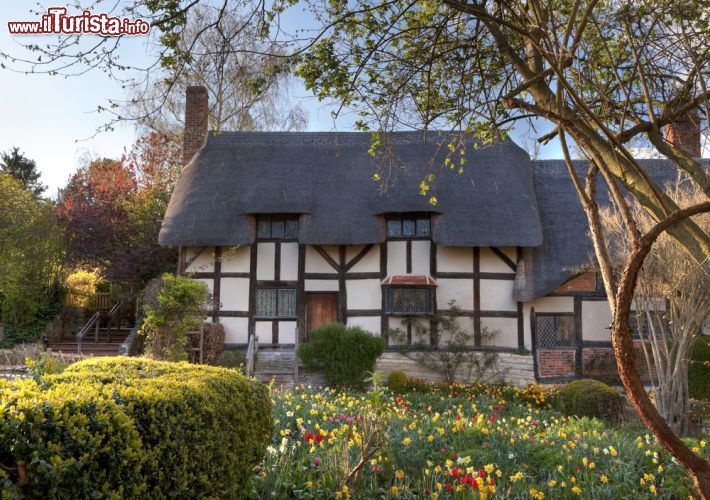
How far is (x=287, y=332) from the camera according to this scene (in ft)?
49.2

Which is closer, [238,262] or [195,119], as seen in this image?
[238,262]

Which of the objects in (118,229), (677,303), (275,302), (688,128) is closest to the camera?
(688,128)

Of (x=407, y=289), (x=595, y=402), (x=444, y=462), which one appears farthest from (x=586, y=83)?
(x=407, y=289)

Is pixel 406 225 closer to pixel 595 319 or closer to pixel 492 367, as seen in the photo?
pixel 492 367

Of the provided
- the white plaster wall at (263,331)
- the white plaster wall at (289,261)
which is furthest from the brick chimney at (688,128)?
the white plaster wall at (263,331)

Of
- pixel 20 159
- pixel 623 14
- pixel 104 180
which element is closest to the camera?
pixel 623 14

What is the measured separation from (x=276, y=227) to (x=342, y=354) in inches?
206

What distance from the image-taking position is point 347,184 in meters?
15.8

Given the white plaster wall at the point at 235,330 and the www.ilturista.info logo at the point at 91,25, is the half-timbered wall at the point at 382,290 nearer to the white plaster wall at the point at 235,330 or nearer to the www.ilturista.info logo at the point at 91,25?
the white plaster wall at the point at 235,330

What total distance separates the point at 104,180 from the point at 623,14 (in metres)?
19.4

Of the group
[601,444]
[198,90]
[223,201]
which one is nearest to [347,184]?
[223,201]

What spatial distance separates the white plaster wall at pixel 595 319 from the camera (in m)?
14.7

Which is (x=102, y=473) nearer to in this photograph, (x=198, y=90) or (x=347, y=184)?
(x=347, y=184)

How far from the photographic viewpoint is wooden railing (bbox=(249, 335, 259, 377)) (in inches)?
516
